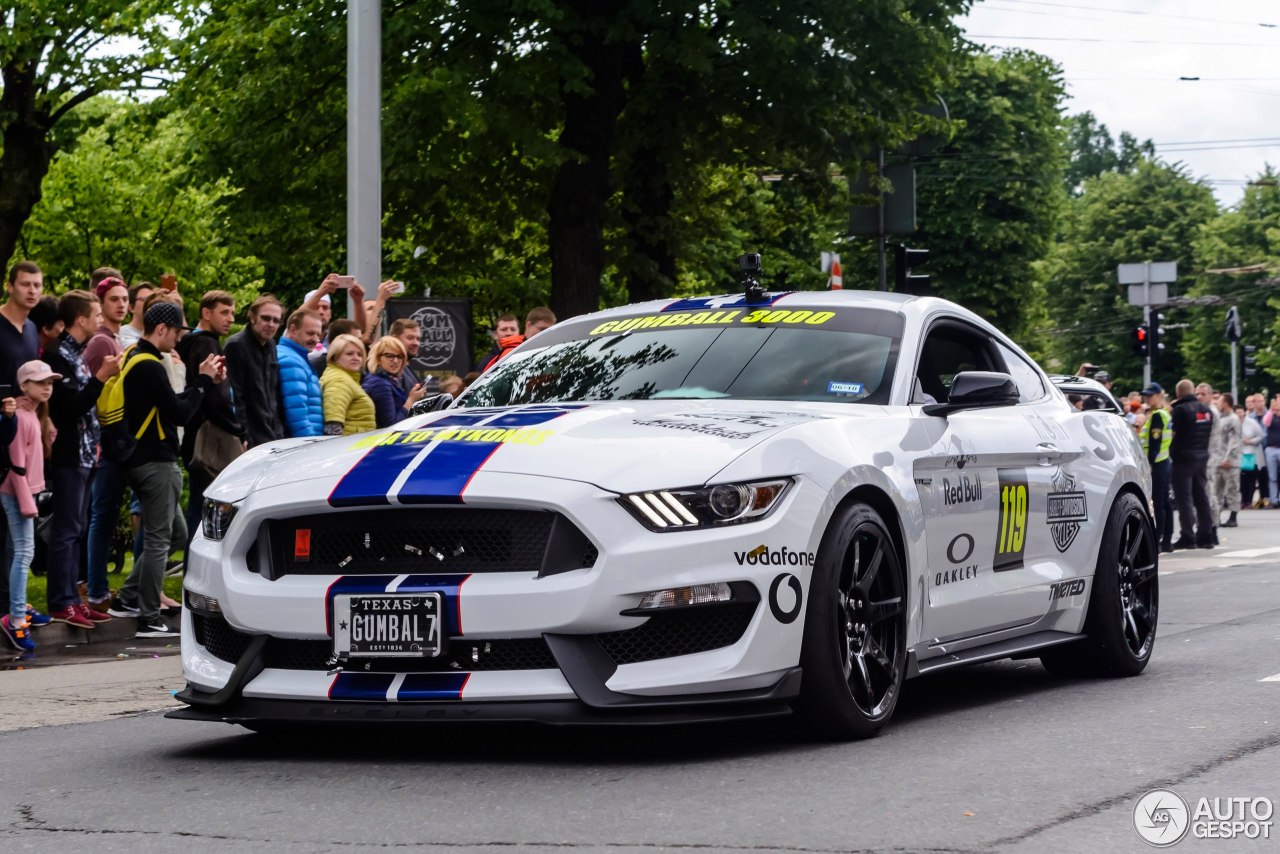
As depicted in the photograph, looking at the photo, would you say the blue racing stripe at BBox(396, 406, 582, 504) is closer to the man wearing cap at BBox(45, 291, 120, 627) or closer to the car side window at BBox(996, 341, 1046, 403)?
the car side window at BBox(996, 341, 1046, 403)

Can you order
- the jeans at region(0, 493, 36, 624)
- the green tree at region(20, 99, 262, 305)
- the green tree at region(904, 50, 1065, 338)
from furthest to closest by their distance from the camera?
1. the green tree at region(904, 50, 1065, 338)
2. the green tree at region(20, 99, 262, 305)
3. the jeans at region(0, 493, 36, 624)

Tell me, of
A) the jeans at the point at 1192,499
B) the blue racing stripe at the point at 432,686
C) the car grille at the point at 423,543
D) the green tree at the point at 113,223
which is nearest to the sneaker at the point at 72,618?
the car grille at the point at 423,543

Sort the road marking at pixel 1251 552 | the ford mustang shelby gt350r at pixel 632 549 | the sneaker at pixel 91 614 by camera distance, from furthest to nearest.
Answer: the road marking at pixel 1251 552, the sneaker at pixel 91 614, the ford mustang shelby gt350r at pixel 632 549

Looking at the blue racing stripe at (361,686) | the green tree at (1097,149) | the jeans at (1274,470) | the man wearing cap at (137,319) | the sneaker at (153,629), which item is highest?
the green tree at (1097,149)

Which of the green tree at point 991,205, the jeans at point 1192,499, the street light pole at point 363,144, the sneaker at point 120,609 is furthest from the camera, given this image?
the green tree at point 991,205

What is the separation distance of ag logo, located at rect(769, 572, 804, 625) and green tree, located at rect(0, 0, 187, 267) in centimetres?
2464

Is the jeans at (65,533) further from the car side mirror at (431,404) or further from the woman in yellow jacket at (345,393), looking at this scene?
the car side mirror at (431,404)

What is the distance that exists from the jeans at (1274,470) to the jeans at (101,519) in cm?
2703

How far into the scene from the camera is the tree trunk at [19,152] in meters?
30.6

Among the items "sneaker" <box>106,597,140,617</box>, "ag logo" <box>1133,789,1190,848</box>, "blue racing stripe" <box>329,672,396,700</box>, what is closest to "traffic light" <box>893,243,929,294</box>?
"sneaker" <box>106,597,140,617</box>

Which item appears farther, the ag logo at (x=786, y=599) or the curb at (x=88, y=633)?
the curb at (x=88, y=633)

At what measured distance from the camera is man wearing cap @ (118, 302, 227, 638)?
1154cm

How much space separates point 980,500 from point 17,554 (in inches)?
215

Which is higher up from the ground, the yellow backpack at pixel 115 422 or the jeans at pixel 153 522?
the yellow backpack at pixel 115 422
